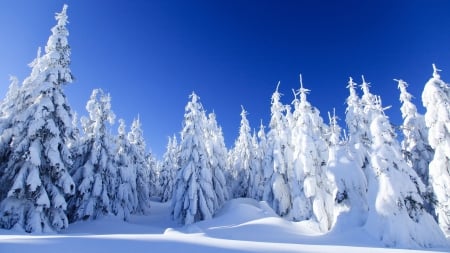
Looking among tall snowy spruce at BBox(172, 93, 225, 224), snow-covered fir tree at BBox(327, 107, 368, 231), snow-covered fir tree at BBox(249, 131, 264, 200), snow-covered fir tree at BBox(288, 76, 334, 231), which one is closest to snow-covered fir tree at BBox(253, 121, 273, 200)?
snow-covered fir tree at BBox(249, 131, 264, 200)

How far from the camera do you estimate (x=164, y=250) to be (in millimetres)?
7547

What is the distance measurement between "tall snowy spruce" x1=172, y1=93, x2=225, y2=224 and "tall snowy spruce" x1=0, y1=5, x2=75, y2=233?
40.2 feet

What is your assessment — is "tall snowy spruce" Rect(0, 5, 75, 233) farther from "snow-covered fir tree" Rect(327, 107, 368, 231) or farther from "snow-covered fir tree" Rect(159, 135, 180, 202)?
"snow-covered fir tree" Rect(159, 135, 180, 202)

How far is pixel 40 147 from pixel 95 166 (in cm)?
1140

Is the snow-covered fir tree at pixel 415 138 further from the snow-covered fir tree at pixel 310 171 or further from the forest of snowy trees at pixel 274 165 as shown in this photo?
the snow-covered fir tree at pixel 310 171

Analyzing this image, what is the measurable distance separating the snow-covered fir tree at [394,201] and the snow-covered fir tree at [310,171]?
7.36 metres

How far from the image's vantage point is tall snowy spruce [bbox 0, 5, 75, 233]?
19.5m

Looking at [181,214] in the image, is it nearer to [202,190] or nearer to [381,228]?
[202,190]

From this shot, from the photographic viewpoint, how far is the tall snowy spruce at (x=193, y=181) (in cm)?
3131

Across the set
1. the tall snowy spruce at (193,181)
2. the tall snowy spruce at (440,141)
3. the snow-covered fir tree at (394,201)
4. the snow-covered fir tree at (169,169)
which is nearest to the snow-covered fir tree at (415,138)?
the tall snowy spruce at (440,141)

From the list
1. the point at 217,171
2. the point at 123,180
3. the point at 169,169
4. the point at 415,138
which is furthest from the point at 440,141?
the point at 169,169

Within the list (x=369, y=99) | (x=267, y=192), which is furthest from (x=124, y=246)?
(x=267, y=192)

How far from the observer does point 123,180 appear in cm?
3691

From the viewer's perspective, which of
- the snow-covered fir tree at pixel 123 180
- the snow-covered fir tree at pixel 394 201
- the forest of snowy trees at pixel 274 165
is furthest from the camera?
the snow-covered fir tree at pixel 123 180
